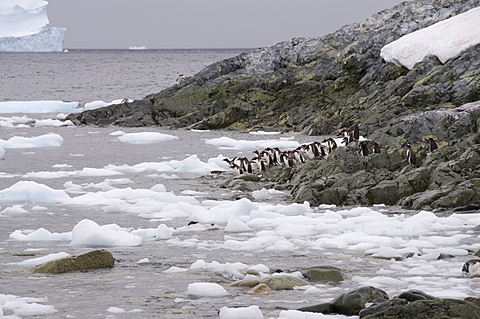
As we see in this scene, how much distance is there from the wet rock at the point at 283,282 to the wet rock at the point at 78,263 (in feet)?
5.43

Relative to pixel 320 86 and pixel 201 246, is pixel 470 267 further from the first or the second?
pixel 320 86

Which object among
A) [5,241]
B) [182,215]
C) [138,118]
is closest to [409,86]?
[138,118]

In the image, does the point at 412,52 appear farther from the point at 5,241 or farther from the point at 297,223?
the point at 5,241

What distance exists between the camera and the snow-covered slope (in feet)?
68.3

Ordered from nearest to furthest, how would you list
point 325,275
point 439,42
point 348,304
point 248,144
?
point 348,304 → point 325,275 → point 248,144 → point 439,42

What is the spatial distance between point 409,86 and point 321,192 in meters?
11.7

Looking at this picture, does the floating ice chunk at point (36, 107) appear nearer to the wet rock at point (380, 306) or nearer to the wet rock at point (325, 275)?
the wet rock at point (325, 275)

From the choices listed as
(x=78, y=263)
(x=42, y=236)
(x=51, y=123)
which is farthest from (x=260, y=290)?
(x=51, y=123)

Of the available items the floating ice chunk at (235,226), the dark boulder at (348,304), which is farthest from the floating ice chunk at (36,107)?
the dark boulder at (348,304)

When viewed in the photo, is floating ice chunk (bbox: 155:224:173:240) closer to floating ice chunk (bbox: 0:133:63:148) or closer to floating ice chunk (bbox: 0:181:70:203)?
floating ice chunk (bbox: 0:181:70:203)

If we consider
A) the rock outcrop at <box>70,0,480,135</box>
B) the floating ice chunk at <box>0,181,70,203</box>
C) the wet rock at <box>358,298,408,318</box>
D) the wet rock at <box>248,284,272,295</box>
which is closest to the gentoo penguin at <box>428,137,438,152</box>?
the floating ice chunk at <box>0,181,70,203</box>

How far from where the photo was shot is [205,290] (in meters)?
5.35

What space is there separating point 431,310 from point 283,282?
5.25ft

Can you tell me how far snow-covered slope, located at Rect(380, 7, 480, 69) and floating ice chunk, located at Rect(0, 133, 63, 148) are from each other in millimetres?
12000
